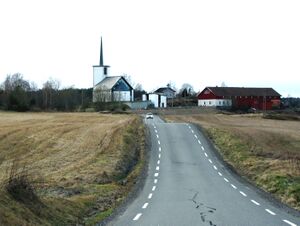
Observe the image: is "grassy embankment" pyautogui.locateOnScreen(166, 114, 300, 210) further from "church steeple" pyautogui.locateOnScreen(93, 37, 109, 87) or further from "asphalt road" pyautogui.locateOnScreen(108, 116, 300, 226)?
"church steeple" pyautogui.locateOnScreen(93, 37, 109, 87)

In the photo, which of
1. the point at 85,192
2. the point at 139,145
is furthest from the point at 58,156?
the point at 85,192

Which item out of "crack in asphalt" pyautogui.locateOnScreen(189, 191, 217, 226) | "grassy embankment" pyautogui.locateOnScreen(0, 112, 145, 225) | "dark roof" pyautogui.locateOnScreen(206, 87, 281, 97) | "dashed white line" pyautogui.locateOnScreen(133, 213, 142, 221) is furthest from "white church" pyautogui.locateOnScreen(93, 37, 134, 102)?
"dashed white line" pyautogui.locateOnScreen(133, 213, 142, 221)

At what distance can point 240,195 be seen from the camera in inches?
887

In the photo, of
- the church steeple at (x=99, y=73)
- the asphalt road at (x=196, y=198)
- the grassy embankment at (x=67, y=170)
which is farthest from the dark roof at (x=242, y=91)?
the asphalt road at (x=196, y=198)

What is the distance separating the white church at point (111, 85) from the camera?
405ft

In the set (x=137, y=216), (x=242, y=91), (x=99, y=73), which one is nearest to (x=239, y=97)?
(x=242, y=91)

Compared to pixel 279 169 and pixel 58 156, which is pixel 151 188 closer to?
pixel 279 169

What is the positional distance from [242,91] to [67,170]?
123508 millimetres

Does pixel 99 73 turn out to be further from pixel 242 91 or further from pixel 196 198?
pixel 196 198

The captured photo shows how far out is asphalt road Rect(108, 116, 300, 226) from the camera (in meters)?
15.9

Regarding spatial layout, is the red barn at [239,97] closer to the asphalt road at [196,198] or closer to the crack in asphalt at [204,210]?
the asphalt road at [196,198]

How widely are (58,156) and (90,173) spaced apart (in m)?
10.1

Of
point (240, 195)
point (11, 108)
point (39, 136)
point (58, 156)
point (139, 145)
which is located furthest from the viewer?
point (11, 108)

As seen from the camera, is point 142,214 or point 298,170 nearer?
point 142,214
